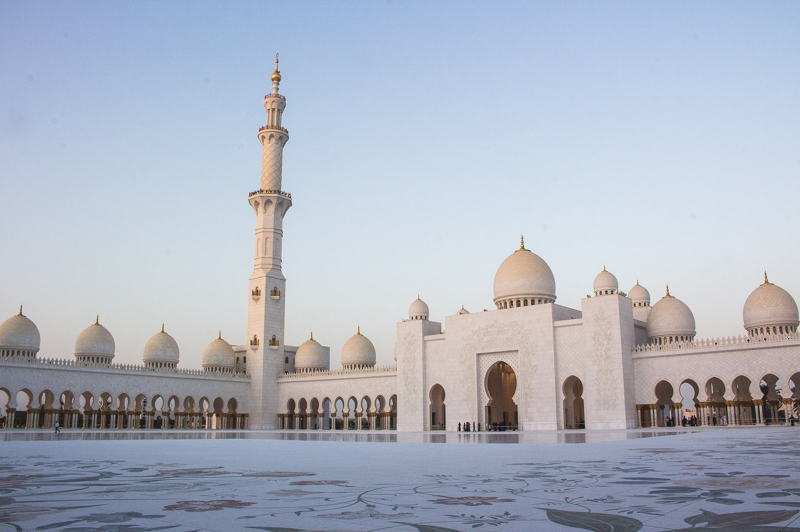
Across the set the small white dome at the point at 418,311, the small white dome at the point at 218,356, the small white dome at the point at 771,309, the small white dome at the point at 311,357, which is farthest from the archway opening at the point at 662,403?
the small white dome at the point at 218,356

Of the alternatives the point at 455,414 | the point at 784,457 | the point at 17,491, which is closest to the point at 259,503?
the point at 17,491

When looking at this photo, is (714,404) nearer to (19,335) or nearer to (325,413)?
(325,413)

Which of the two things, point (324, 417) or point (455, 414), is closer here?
point (455, 414)

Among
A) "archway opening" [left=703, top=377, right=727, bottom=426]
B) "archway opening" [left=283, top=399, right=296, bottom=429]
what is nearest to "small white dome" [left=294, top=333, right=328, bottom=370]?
"archway opening" [left=283, top=399, right=296, bottom=429]

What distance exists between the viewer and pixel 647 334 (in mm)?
29594

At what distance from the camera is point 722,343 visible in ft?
80.7

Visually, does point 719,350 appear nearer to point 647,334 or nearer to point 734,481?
point 647,334

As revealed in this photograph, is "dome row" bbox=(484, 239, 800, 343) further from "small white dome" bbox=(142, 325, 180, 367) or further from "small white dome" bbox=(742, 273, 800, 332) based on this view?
"small white dome" bbox=(142, 325, 180, 367)

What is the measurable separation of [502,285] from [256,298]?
13.6 m

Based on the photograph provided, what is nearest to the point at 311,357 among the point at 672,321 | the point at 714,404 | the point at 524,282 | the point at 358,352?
the point at 358,352

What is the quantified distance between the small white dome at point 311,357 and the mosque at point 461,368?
83 mm

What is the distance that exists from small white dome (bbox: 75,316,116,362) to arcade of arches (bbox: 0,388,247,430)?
2.06 metres

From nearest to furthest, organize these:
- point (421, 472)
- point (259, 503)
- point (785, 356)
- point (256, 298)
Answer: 1. point (259, 503)
2. point (421, 472)
3. point (785, 356)
4. point (256, 298)

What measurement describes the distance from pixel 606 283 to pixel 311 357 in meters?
18.0
